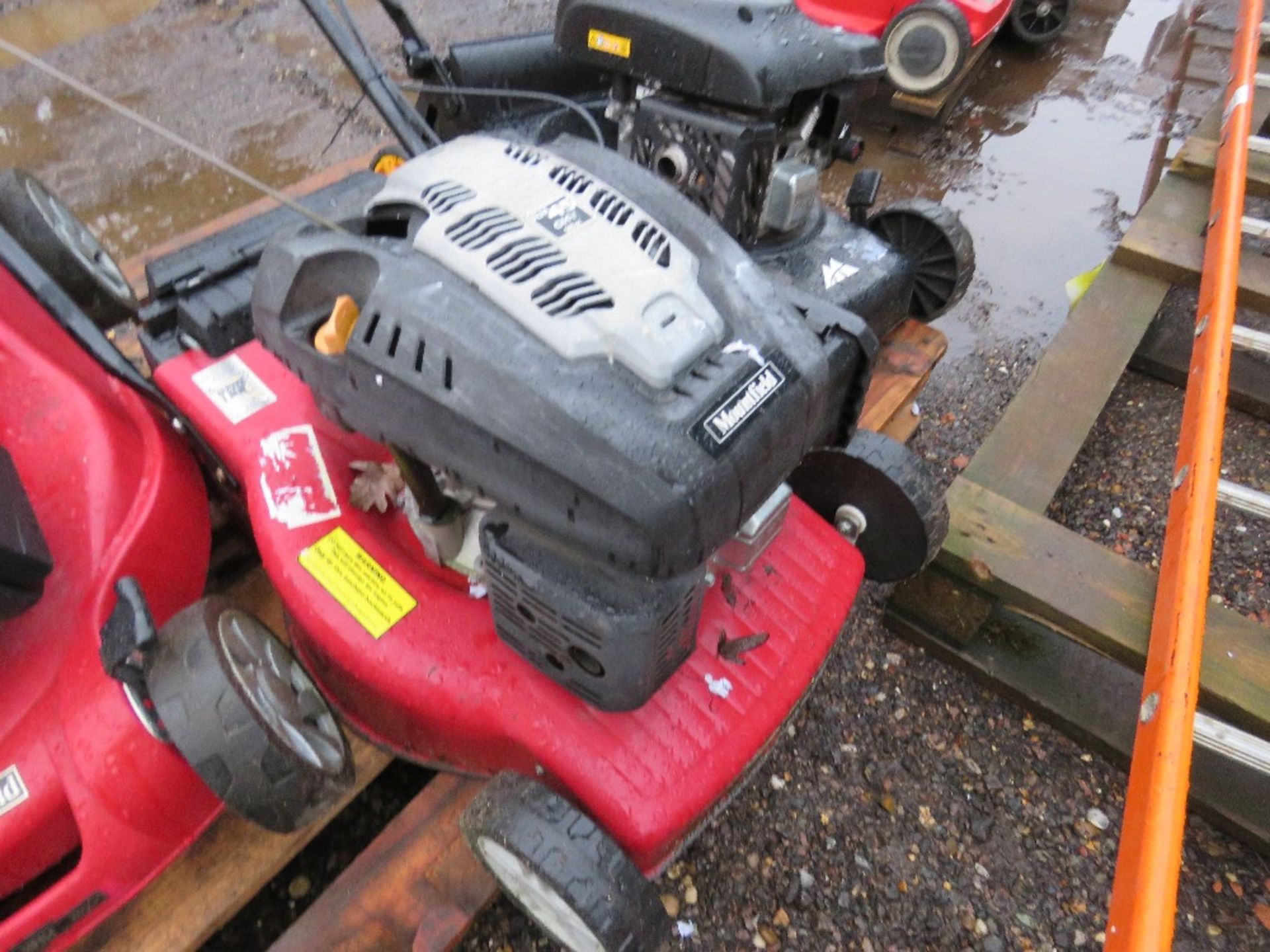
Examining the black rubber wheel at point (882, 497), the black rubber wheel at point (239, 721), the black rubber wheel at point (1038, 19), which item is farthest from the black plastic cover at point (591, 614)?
the black rubber wheel at point (1038, 19)

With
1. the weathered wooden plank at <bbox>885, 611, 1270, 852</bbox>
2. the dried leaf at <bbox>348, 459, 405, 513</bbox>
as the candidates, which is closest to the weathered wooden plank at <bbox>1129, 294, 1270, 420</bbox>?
the weathered wooden plank at <bbox>885, 611, 1270, 852</bbox>

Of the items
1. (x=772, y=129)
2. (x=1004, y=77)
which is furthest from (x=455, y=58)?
(x=1004, y=77)

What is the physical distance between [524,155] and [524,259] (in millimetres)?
168

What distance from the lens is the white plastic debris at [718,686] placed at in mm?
875

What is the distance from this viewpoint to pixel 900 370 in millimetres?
1458

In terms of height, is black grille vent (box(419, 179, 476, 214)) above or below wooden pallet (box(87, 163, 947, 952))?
above

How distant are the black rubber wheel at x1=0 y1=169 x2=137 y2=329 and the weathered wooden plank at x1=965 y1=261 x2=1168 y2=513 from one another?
1.23 m

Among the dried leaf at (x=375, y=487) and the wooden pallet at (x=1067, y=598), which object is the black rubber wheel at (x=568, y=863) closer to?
the dried leaf at (x=375, y=487)

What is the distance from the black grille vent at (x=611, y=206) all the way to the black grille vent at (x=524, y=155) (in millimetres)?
73

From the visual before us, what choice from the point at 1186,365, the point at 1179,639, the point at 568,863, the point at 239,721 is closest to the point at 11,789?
the point at 239,721

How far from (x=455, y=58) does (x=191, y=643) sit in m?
1.16

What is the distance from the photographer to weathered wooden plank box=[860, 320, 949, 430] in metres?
1.39

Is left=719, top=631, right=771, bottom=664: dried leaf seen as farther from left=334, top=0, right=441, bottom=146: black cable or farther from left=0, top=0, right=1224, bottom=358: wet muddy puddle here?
left=0, top=0, right=1224, bottom=358: wet muddy puddle

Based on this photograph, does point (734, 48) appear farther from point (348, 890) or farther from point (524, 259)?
point (348, 890)
